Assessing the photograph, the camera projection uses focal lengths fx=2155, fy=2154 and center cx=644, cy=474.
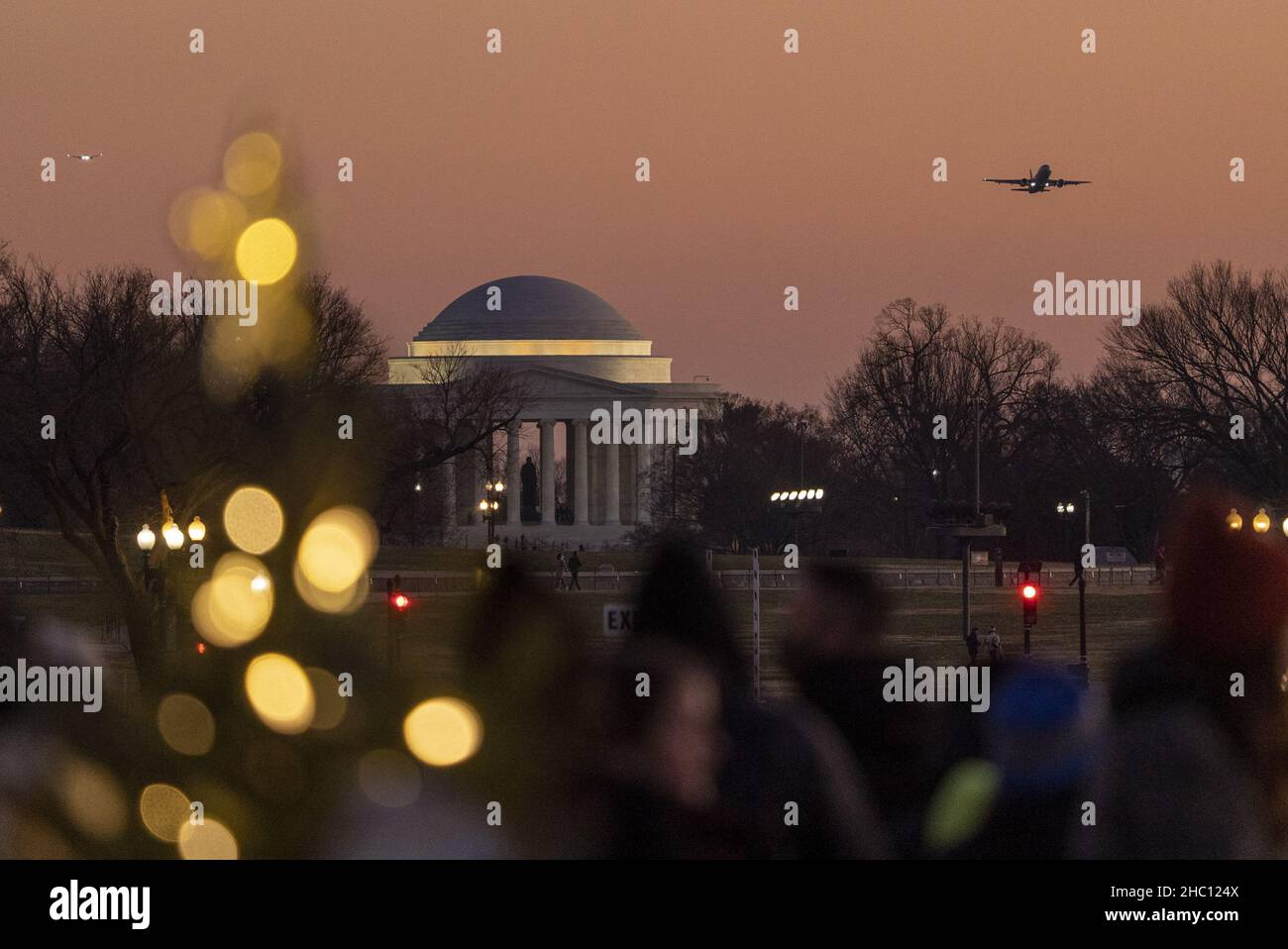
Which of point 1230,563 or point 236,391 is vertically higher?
point 236,391

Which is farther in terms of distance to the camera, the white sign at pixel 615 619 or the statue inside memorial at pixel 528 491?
the statue inside memorial at pixel 528 491

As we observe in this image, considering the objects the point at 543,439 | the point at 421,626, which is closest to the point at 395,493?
the point at 421,626

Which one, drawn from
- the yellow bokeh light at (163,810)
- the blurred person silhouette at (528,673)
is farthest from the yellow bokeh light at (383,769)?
the blurred person silhouette at (528,673)

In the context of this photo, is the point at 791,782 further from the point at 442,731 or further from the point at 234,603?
the point at 234,603

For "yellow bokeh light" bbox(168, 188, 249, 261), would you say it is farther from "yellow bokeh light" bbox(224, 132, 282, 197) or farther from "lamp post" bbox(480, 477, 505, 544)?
"lamp post" bbox(480, 477, 505, 544)

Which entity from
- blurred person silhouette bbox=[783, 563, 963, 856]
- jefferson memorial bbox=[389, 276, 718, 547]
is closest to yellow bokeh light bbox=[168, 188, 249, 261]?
blurred person silhouette bbox=[783, 563, 963, 856]

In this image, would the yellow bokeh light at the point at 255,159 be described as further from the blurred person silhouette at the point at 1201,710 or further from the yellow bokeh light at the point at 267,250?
the blurred person silhouette at the point at 1201,710

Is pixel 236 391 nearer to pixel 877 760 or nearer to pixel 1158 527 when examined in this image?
pixel 877 760
